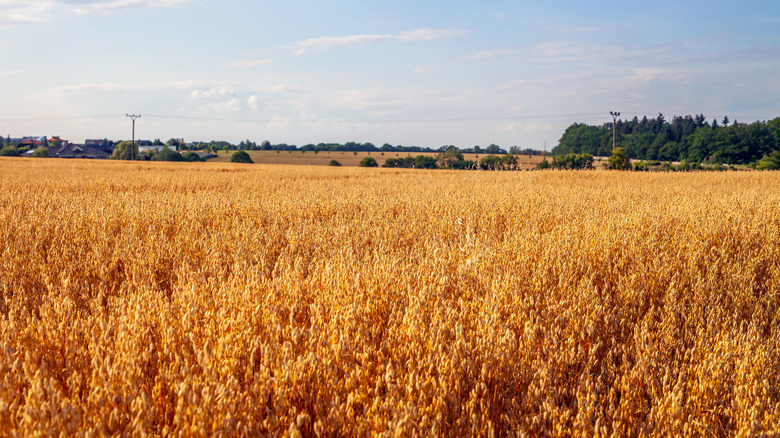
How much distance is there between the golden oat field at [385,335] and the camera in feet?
6.59

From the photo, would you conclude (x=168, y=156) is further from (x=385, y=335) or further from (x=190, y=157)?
(x=385, y=335)

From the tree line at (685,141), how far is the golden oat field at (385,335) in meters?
89.6

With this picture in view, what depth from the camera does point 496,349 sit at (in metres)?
2.61

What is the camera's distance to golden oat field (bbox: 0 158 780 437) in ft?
6.59

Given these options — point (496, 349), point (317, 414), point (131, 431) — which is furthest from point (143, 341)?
point (496, 349)

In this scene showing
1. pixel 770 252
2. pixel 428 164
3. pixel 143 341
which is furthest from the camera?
pixel 428 164

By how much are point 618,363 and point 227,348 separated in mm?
2458

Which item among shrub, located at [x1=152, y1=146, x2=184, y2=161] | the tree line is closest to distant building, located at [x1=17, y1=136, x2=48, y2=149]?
shrub, located at [x1=152, y1=146, x2=184, y2=161]

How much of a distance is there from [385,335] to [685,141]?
438 ft

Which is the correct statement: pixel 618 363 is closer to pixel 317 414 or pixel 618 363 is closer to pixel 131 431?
pixel 317 414

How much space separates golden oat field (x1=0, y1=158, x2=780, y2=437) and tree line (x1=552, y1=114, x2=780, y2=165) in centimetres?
8964

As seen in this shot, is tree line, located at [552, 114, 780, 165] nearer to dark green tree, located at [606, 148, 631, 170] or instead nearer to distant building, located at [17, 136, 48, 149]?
dark green tree, located at [606, 148, 631, 170]

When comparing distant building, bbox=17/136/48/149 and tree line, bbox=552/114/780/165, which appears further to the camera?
distant building, bbox=17/136/48/149

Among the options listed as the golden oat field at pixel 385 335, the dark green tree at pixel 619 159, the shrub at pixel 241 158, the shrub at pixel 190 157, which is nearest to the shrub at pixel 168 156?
the shrub at pixel 190 157
